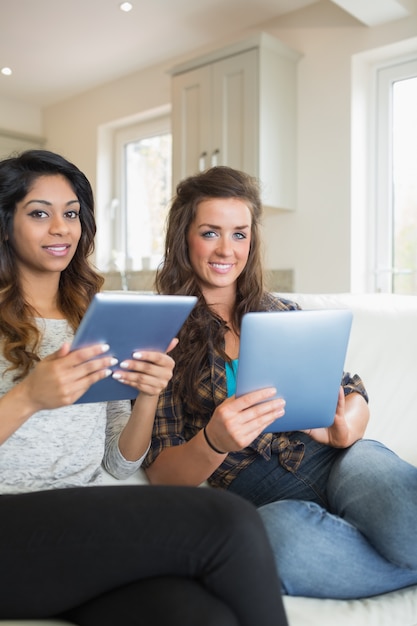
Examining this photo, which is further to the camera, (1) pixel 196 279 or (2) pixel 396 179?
(2) pixel 396 179

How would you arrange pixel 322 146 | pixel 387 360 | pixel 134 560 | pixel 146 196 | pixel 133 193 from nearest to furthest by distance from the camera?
1. pixel 134 560
2. pixel 387 360
3. pixel 322 146
4. pixel 146 196
5. pixel 133 193

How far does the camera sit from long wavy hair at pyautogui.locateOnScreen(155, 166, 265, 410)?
1.51 metres

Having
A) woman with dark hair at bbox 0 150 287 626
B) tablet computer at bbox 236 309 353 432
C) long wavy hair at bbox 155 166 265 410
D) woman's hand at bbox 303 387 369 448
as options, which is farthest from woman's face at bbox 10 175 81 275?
woman's hand at bbox 303 387 369 448

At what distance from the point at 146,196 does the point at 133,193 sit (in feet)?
0.57

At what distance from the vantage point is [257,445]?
4.76ft

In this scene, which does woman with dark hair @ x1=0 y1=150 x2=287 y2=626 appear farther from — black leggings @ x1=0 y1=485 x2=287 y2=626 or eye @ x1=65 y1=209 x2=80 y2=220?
eye @ x1=65 y1=209 x2=80 y2=220

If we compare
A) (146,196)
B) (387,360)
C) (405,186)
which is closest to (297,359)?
(387,360)

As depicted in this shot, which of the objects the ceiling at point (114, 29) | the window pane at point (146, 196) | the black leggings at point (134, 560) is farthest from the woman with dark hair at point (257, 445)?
the window pane at point (146, 196)

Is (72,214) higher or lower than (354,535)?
higher

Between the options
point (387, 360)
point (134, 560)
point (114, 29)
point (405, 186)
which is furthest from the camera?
point (114, 29)

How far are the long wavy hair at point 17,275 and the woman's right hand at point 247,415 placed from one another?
0.38 meters

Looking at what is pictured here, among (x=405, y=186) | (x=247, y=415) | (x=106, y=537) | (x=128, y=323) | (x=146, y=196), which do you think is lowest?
(x=106, y=537)

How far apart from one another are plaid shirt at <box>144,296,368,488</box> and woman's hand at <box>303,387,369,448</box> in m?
0.06

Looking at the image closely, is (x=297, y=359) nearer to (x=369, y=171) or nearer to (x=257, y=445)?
(x=257, y=445)
